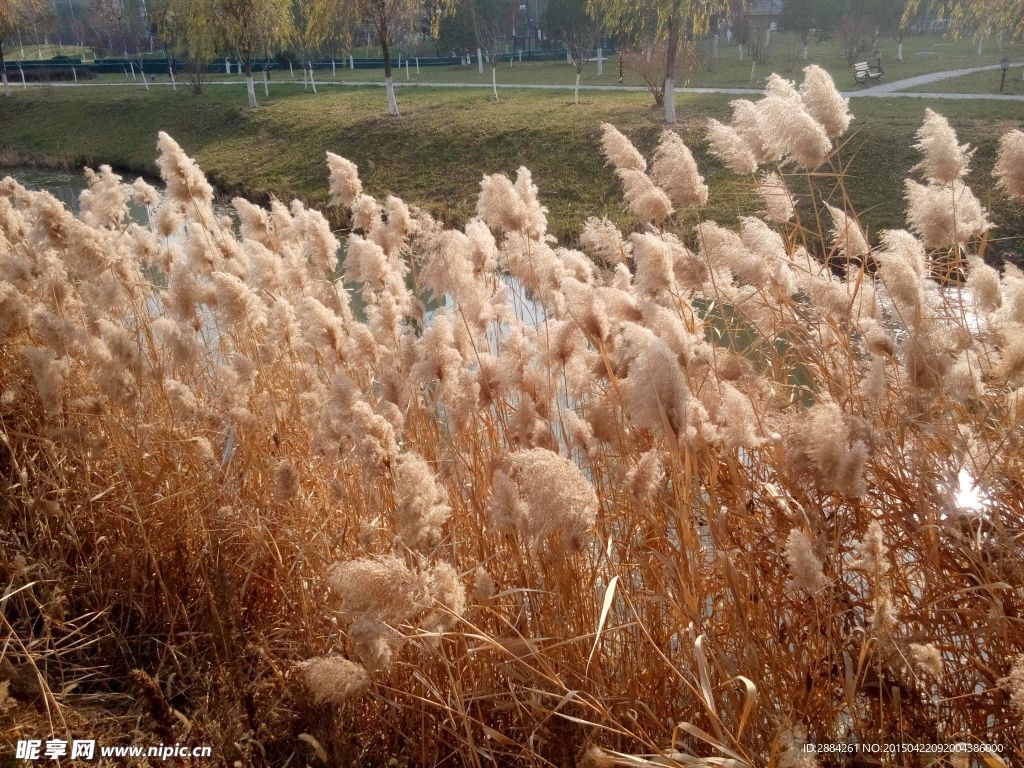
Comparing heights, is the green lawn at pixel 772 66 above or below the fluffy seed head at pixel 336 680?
above

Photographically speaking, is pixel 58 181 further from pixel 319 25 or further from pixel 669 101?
pixel 669 101

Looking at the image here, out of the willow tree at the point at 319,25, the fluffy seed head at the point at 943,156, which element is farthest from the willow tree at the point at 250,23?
the fluffy seed head at the point at 943,156

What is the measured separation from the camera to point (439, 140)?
18.2 metres

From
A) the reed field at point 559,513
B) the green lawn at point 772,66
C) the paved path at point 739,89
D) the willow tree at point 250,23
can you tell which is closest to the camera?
the reed field at point 559,513

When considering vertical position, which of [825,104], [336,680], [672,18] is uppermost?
[672,18]

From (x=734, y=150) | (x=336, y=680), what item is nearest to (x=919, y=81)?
(x=734, y=150)

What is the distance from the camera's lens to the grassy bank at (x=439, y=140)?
1237 cm

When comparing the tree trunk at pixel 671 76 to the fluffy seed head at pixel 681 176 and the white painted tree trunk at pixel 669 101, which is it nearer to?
the white painted tree trunk at pixel 669 101

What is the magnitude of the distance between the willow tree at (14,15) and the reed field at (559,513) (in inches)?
1184

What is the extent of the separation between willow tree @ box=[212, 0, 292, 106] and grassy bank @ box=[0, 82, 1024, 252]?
171 cm

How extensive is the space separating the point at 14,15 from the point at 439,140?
66.1ft

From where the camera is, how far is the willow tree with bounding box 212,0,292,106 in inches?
950

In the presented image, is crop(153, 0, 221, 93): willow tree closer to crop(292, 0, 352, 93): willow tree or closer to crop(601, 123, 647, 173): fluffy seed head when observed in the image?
crop(292, 0, 352, 93): willow tree

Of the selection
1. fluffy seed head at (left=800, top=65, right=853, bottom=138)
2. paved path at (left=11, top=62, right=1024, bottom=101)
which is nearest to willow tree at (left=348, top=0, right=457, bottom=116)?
paved path at (left=11, top=62, right=1024, bottom=101)
